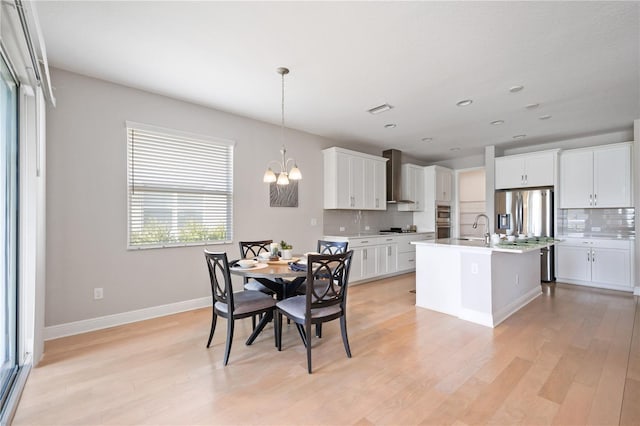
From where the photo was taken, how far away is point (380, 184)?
231 inches

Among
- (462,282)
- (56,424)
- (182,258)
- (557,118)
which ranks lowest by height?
(56,424)

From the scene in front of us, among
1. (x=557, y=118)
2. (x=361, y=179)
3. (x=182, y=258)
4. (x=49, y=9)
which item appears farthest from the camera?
(x=361, y=179)

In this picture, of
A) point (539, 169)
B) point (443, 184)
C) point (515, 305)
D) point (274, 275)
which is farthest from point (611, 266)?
point (274, 275)

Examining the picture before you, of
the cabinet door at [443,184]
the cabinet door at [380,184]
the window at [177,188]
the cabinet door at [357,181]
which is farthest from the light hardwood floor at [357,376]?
the cabinet door at [443,184]

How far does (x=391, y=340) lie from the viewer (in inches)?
109

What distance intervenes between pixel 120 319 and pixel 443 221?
6312 millimetres

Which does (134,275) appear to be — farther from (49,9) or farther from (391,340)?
(391,340)

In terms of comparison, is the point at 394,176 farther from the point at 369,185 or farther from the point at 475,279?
the point at 475,279

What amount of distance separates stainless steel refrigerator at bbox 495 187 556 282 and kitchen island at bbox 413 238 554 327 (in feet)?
4.97

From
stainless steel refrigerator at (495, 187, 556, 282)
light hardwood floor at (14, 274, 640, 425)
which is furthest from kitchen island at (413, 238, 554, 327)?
stainless steel refrigerator at (495, 187, 556, 282)

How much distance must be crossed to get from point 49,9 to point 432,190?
6.46m

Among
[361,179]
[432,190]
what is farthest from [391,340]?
[432,190]

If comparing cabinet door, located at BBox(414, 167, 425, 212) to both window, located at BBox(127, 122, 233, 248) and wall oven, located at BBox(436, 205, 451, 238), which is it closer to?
wall oven, located at BBox(436, 205, 451, 238)

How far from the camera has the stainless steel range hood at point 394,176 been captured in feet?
20.0
